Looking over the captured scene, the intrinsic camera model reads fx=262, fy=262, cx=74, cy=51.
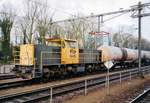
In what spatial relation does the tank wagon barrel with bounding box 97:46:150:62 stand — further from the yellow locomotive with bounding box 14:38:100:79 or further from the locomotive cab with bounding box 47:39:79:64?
the locomotive cab with bounding box 47:39:79:64

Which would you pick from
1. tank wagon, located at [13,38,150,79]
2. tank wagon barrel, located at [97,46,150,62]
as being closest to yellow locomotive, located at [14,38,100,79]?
tank wagon, located at [13,38,150,79]

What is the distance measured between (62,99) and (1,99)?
10.4 feet

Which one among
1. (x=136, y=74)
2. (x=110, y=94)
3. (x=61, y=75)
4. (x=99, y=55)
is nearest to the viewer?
(x=110, y=94)

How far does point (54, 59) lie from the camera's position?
22.1 meters

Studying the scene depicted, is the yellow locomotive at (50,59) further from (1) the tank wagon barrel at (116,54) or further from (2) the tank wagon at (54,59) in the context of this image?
(1) the tank wagon barrel at (116,54)

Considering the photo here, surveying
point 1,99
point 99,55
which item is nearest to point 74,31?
point 99,55

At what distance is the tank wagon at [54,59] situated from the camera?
801 inches

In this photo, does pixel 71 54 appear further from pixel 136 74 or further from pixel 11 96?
pixel 11 96

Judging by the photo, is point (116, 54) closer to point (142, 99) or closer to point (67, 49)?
point (67, 49)

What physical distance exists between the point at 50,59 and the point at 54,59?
58cm

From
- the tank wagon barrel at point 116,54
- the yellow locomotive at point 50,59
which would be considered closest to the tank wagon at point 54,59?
the yellow locomotive at point 50,59

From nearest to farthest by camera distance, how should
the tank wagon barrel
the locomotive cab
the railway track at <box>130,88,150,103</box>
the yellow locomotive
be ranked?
the railway track at <box>130,88,150,103</box> → the yellow locomotive → the locomotive cab → the tank wagon barrel

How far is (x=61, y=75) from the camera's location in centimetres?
2302

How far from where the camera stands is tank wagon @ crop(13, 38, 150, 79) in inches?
801
